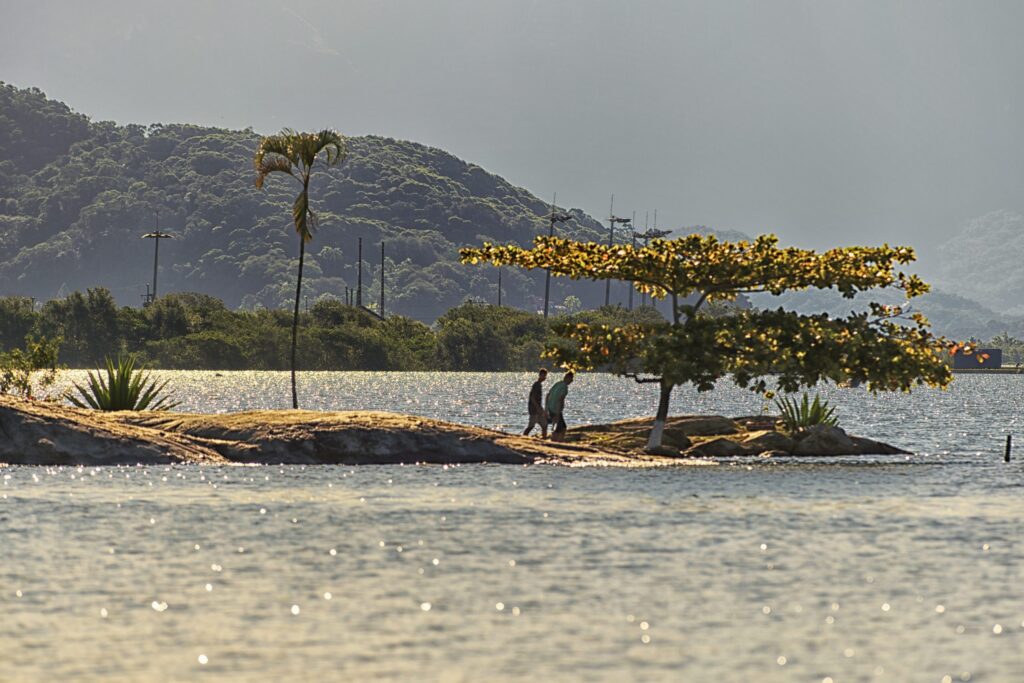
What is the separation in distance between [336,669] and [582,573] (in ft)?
22.8

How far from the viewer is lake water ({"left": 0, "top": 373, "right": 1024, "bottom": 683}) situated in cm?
1514

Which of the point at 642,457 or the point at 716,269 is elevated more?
the point at 716,269

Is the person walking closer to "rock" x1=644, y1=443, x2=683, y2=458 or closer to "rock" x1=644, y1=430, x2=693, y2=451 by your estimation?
"rock" x1=644, y1=443, x2=683, y2=458

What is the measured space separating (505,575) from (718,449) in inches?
966

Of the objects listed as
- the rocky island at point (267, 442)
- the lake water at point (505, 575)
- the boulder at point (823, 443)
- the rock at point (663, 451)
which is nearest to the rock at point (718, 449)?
the rock at point (663, 451)

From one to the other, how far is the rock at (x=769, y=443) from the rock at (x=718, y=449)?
23cm

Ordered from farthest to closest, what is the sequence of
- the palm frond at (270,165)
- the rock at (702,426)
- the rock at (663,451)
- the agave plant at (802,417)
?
the palm frond at (270,165)
the rock at (702,426)
the agave plant at (802,417)
the rock at (663,451)

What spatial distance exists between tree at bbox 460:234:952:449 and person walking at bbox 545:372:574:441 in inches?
25.1

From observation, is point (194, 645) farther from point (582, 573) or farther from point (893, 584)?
point (893, 584)

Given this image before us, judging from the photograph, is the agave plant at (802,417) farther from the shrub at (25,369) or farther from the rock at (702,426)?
the shrub at (25,369)

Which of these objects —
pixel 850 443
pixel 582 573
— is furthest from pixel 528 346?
pixel 582 573

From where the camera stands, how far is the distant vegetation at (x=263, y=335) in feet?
558

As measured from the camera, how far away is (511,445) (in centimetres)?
3984

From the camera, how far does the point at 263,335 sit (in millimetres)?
178000
